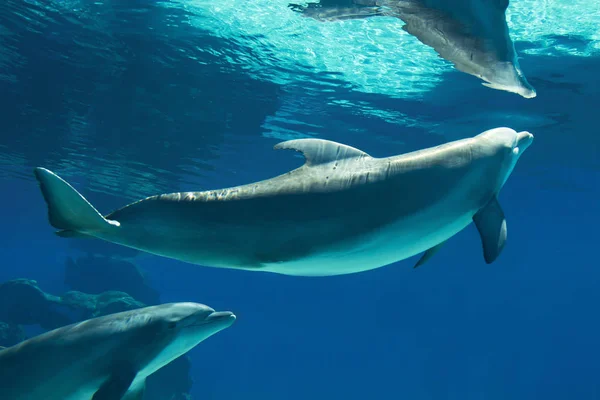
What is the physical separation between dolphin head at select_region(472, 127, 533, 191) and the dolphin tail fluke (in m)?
2.26

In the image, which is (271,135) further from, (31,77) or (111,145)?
(31,77)

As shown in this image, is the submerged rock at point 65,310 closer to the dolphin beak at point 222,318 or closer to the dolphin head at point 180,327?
the dolphin head at point 180,327

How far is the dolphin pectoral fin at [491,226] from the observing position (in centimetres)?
285

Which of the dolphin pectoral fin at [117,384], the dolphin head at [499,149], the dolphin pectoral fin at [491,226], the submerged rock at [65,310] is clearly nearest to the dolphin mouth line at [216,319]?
the dolphin pectoral fin at [117,384]

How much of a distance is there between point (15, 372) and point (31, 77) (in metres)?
13.5

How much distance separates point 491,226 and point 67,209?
258cm

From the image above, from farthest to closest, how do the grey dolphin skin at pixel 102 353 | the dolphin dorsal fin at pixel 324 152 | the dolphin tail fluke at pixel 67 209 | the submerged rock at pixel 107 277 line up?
1. the submerged rock at pixel 107 277
2. the grey dolphin skin at pixel 102 353
3. the dolphin dorsal fin at pixel 324 152
4. the dolphin tail fluke at pixel 67 209

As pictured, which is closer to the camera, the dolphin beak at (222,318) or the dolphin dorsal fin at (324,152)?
the dolphin dorsal fin at (324,152)

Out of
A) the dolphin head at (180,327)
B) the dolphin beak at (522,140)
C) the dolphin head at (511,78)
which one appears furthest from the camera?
the dolphin head at (180,327)

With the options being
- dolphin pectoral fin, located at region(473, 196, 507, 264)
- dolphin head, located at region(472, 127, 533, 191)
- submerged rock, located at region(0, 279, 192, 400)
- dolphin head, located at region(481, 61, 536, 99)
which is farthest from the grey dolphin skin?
submerged rock, located at region(0, 279, 192, 400)

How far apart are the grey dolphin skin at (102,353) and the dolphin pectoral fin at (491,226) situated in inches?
109

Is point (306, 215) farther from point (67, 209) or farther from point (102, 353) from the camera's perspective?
point (102, 353)

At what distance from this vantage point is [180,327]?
4.55 metres

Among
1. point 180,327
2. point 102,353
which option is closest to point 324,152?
point 180,327
